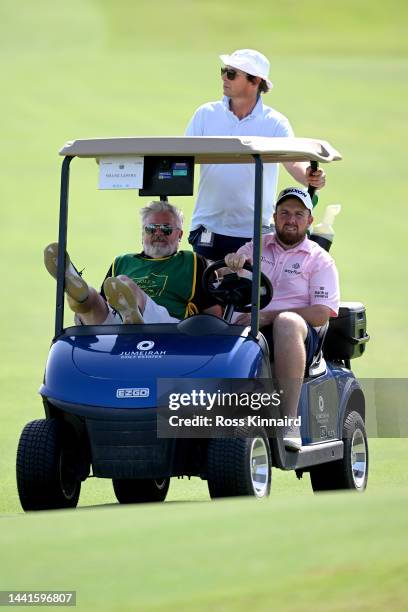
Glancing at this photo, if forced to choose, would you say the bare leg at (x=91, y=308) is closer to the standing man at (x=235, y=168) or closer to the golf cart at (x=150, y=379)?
the golf cart at (x=150, y=379)

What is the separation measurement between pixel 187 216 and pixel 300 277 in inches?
439

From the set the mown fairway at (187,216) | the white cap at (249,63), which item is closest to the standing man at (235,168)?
the white cap at (249,63)

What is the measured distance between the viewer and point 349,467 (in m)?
7.78

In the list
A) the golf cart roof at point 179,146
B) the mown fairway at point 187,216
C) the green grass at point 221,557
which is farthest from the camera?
the golf cart roof at point 179,146

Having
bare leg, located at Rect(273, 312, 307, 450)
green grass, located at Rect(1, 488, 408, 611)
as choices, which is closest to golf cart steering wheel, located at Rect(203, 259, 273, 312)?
bare leg, located at Rect(273, 312, 307, 450)

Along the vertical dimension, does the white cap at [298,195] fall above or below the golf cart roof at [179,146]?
below

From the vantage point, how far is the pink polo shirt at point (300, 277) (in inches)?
286

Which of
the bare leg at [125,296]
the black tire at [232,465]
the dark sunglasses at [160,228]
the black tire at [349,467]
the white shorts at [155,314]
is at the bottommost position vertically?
the black tire at [349,467]

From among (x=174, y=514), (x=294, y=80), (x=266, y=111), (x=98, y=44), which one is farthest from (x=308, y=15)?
(x=174, y=514)

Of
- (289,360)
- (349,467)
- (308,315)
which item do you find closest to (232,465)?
(289,360)

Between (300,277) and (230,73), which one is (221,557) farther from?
(230,73)

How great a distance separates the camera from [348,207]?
19438 millimetres

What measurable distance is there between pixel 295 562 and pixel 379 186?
15.4m

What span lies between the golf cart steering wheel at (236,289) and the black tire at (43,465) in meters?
0.87
